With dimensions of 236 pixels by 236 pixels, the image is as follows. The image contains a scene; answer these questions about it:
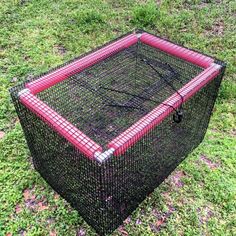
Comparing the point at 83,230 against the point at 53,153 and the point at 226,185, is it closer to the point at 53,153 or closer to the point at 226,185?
the point at 53,153

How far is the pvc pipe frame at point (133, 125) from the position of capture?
63.7 inches

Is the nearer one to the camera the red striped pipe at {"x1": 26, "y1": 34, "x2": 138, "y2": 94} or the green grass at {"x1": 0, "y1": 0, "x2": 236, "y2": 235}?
the red striped pipe at {"x1": 26, "y1": 34, "x2": 138, "y2": 94}

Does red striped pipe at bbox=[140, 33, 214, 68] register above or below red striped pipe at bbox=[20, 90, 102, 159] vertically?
below

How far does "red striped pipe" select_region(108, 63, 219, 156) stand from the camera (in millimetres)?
1629

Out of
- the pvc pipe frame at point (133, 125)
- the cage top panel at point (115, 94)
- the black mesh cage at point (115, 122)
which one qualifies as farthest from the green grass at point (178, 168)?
the pvc pipe frame at point (133, 125)

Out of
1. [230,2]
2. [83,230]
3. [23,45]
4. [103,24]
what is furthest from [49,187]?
[230,2]

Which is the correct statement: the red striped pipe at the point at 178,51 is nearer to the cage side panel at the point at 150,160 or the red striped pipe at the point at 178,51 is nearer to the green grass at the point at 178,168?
the cage side panel at the point at 150,160

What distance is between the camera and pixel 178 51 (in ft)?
7.69

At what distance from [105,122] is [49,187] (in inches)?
27.8

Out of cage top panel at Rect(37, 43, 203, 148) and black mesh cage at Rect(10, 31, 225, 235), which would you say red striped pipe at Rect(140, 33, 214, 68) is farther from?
cage top panel at Rect(37, 43, 203, 148)

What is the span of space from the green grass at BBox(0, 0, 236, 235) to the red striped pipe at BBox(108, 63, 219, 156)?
0.78 metres

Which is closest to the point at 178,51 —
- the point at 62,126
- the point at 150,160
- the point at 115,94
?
the point at 115,94

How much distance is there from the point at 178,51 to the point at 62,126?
112cm

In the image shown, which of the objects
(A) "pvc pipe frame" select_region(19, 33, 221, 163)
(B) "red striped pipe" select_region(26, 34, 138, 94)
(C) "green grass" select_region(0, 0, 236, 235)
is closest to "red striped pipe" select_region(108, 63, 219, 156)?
(A) "pvc pipe frame" select_region(19, 33, 221, 163)
